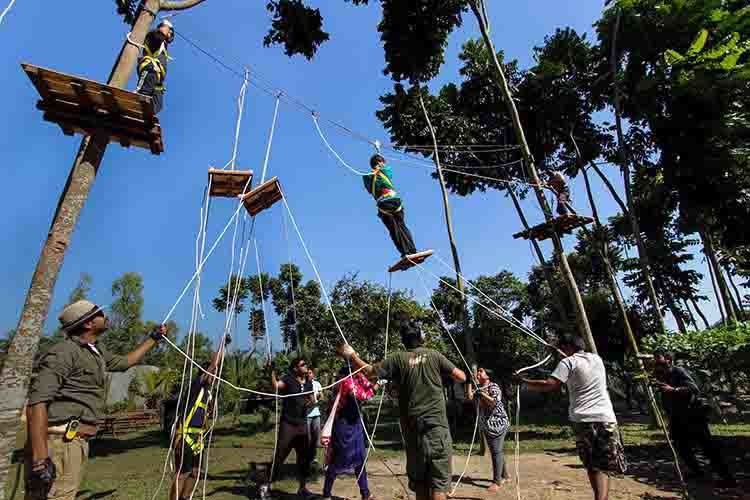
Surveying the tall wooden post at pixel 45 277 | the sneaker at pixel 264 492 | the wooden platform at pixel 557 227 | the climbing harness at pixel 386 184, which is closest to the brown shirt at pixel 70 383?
the tall wooden post at pixel 45 277

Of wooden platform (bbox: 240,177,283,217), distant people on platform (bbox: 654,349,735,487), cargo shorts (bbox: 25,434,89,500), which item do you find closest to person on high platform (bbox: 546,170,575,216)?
distant people on platform (bbox: 654,349,735,487)

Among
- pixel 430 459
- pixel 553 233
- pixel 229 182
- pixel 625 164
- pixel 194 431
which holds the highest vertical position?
pixel 625 164

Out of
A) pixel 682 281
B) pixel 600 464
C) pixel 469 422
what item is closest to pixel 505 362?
pixel 469 422

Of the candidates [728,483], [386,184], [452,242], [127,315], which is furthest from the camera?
[127,315]

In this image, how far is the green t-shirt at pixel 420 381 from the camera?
3480mm

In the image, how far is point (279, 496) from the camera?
5629mm

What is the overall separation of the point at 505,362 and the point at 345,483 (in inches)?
407

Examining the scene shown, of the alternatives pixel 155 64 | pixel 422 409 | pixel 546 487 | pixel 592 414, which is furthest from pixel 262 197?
pixel 546 487

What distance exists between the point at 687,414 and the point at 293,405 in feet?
18.4

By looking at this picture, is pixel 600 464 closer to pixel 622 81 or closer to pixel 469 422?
pixel 622 81

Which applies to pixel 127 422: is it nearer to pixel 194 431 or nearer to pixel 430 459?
pixel 194 431

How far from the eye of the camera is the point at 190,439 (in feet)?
14.1

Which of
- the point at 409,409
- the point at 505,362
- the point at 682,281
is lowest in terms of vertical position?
the point at 409,409

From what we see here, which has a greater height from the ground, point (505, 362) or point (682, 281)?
point (682, 281)
